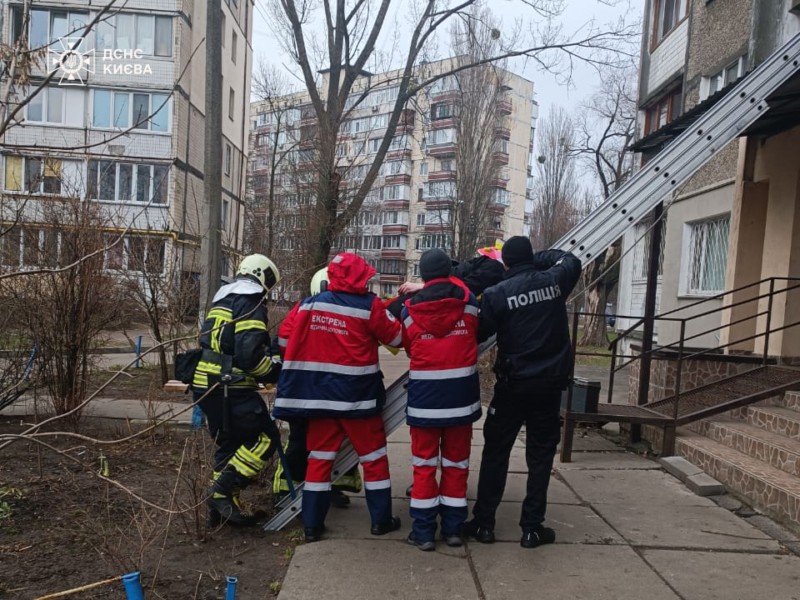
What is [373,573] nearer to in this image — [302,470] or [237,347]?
[302,470]

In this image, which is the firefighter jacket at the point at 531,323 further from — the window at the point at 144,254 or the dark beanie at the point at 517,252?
the window at the point at 144,254

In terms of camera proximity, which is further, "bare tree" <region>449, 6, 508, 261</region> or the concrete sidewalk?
"bare tree" <region>449, 6, 508, 261</region>

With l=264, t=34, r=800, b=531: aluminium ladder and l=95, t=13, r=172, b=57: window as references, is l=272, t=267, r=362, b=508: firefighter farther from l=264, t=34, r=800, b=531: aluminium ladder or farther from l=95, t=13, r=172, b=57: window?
l=95, t=13, r=172, b=57: window

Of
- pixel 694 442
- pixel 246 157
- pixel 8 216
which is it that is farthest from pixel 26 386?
pixel 246 157

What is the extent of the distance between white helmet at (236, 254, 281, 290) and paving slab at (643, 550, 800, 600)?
121 inches

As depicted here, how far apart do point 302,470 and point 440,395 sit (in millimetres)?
1368

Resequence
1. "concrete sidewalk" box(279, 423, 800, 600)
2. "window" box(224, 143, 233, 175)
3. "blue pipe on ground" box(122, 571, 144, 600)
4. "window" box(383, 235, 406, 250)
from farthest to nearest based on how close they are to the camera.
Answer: "window" box(383, 235, 406, 250)
"window" box(224, 143, 233, 175)
"concrete sidewalk" box(279, 423, 800, 600)
"blue pipe on ground" box(122, 571, 144, 600)

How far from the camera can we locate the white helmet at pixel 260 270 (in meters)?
4.39

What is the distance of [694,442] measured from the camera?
6023mm

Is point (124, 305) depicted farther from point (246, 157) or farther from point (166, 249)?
point (246, 157)

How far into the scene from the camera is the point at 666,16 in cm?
1381

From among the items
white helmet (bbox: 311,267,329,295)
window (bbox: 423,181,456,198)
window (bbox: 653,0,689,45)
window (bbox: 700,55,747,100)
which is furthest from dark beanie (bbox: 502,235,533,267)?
window (bbox: 423,181,456,198)

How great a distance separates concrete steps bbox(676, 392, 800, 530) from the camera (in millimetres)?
4617

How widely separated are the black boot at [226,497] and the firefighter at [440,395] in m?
1.13
